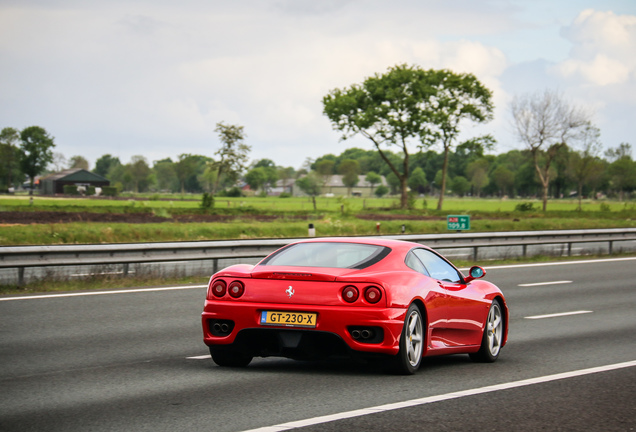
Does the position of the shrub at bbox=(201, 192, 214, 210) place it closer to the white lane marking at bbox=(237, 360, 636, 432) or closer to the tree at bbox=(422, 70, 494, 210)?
the tree at bbox=(422, 70, 494, 210)

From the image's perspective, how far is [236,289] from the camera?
7.06 m

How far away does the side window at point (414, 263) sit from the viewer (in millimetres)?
7463

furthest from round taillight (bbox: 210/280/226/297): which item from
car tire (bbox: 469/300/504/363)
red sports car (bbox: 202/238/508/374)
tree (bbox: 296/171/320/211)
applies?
tree (bbox: 296/171/320/211)

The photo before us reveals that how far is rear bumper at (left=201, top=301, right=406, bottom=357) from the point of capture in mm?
6734

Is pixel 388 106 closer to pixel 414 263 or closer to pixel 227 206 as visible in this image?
pixel 227 206

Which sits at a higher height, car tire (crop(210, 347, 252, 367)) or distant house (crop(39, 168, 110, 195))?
distant house (crop(39, 168, 110, 195))

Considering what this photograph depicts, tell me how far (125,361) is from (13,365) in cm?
103

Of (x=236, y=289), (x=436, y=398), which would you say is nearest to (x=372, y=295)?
(x=436, y=398)

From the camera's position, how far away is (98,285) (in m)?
15.2

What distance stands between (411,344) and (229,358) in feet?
5.51

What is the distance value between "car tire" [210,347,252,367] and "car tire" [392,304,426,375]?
56.3 inches

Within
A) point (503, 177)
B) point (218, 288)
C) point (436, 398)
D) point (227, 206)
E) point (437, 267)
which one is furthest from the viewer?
point (503, 177)

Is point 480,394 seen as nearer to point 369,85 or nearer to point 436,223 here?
point 436,223

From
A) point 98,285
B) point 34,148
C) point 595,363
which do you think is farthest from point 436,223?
point 34,148
